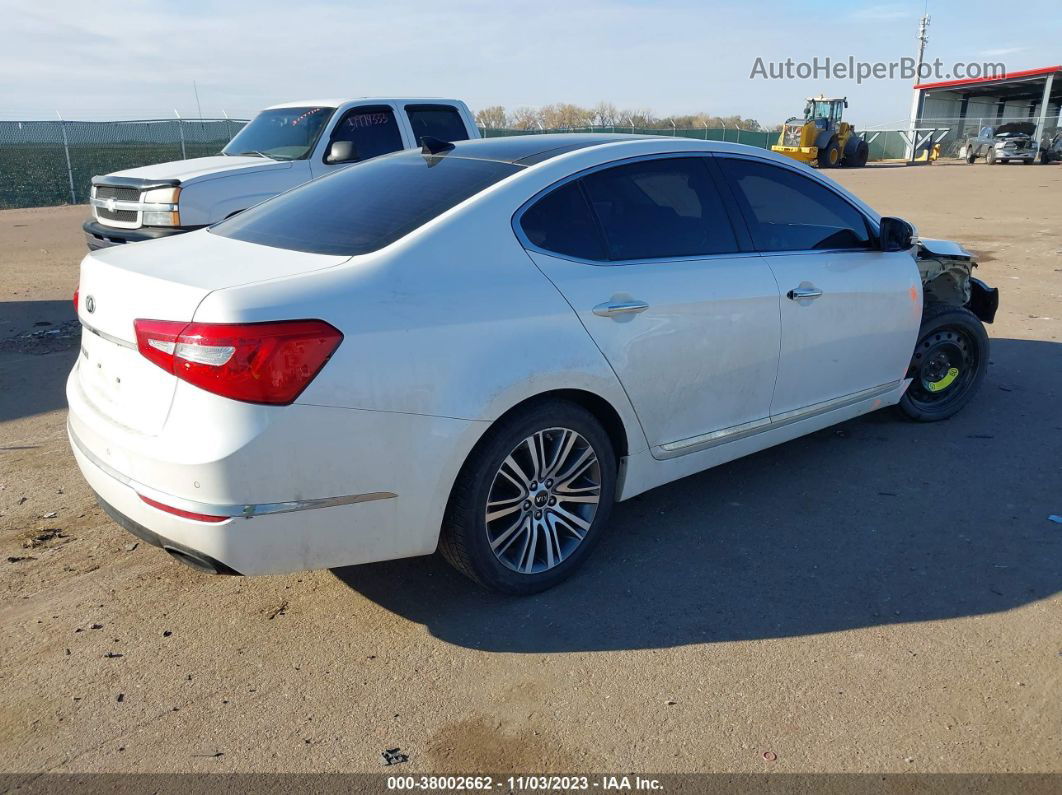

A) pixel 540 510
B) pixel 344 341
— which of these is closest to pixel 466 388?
pixel 344 341

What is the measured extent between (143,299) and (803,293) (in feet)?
9.63

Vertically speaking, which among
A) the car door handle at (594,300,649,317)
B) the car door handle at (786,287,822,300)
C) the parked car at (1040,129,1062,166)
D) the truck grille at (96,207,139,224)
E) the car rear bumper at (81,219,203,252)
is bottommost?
the parked car at (1040,129,1062,166)

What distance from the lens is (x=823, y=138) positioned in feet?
125

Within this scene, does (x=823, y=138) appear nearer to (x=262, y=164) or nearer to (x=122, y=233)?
(x=262, y=164)

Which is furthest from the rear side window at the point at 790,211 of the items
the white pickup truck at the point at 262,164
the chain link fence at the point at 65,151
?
the chain link fence at the point at 65,151

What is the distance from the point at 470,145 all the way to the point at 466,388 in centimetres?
162

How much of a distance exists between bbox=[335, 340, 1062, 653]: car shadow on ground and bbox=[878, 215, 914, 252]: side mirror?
1.21 m

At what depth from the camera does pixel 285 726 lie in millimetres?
2727

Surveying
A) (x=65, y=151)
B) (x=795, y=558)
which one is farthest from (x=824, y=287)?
(x=65, y=151)

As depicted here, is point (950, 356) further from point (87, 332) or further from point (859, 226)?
point (87, 332)

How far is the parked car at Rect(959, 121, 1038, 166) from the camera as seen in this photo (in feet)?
132

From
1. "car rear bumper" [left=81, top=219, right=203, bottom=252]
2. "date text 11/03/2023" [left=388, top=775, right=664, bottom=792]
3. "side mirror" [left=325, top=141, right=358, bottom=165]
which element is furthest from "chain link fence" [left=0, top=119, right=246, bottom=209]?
"date text 11/03/2023" [left=388, top=775, right=664, bottom=792]

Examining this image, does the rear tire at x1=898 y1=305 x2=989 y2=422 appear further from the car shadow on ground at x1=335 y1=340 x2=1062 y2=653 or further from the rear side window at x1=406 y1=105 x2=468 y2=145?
the rear side window at x1=406 y1=105 x2=468 y2=145

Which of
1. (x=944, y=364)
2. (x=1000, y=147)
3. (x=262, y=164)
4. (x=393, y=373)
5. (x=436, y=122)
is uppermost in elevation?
(x=436, y=122)
